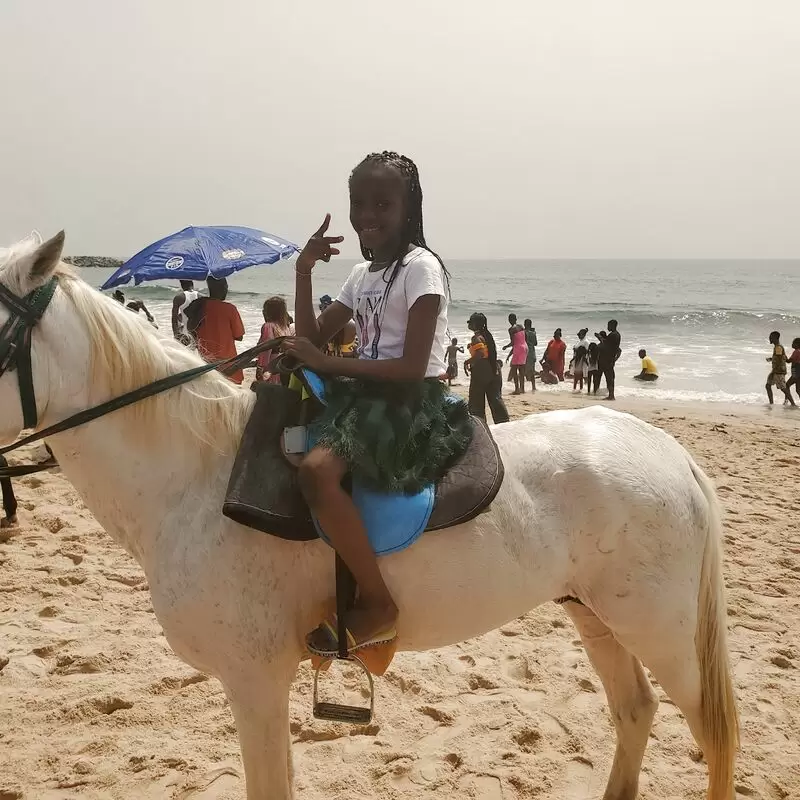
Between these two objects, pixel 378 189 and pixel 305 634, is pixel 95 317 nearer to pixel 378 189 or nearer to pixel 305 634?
pixel 378 189

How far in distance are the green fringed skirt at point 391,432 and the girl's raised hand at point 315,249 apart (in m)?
0.47

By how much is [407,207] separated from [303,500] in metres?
1.07

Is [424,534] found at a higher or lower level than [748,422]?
higher

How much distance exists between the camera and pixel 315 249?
7.69 feet

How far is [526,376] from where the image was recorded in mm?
16406

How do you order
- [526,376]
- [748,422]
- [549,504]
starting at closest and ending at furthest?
[549,504] < [748,422] < [526,376]

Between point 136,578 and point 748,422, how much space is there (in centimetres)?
1125

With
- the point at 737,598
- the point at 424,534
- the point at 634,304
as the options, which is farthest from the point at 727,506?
the point at 634,304

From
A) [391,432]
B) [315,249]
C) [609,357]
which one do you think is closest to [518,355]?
[609,357]

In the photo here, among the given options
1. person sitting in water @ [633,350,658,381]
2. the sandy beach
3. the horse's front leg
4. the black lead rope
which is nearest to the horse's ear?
the black lead rope

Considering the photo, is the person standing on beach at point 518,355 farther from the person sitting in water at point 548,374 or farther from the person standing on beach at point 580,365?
the person sitting in water at point 548,374

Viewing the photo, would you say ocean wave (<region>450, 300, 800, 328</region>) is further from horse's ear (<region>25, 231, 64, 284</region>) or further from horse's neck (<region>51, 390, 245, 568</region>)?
horse's ear (<region>25, 231, 64, 284</region>)

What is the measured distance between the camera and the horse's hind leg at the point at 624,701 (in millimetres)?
2746

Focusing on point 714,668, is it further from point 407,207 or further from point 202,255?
point 202,255
